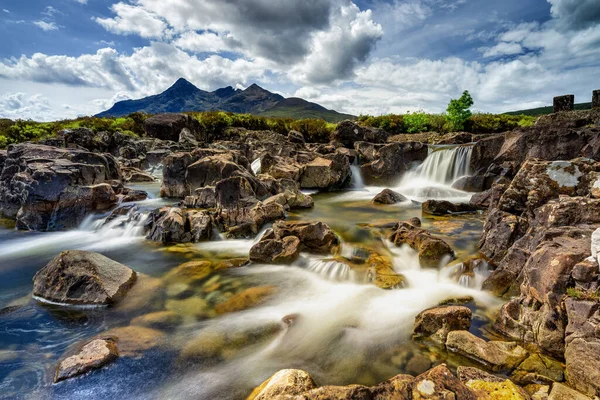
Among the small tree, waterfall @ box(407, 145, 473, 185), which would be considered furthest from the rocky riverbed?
the small tree

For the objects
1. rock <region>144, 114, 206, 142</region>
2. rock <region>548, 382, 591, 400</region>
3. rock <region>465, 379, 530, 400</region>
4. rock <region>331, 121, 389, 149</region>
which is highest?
rock <region>144, 114, 206, 142</region>

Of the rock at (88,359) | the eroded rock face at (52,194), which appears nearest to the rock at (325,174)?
the eroded rock face at (52,194)

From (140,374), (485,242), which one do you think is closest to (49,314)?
(140,374)

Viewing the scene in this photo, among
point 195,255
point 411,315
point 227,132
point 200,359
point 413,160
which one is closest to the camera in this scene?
point 200,359

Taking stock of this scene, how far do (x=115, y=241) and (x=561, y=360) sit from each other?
42.3 ft

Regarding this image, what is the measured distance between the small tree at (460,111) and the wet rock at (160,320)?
4011 cm

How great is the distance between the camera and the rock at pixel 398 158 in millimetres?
21156

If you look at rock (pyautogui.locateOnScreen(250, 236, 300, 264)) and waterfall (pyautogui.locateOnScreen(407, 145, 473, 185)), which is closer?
rock (pyautogui.locateOnScreen(250, 236, 300, 264))

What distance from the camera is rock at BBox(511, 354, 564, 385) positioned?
4.14m

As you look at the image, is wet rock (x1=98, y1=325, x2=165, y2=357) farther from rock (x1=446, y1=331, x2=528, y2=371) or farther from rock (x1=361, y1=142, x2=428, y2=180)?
rock (x1=361, y1=142, x2=428, y2=180)

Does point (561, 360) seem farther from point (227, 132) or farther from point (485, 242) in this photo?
point (227, 132)

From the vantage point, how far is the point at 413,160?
2125 centimetres

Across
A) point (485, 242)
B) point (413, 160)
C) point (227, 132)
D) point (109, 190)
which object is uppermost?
point (227, 132)

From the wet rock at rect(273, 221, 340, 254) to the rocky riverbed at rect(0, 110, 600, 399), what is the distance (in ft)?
0.14
